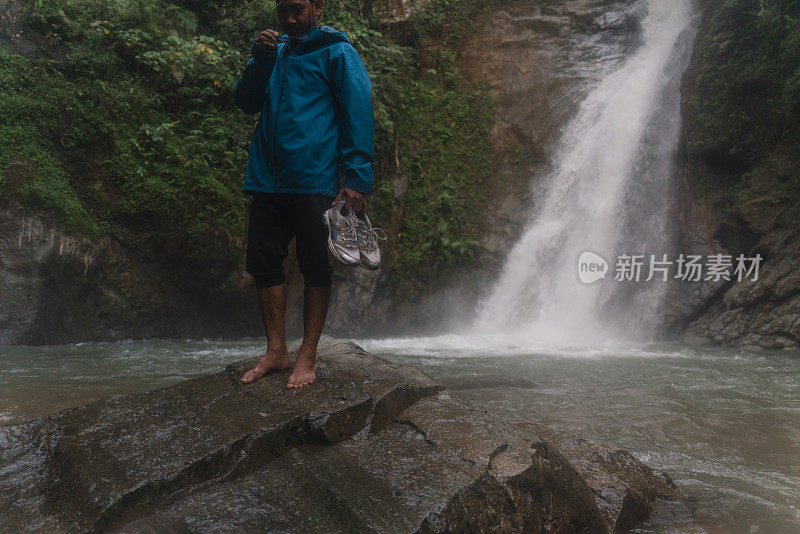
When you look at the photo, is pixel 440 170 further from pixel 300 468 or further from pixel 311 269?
pixel 300 468

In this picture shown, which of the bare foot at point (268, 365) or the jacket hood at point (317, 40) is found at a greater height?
the jacket hood at point (317, 40)

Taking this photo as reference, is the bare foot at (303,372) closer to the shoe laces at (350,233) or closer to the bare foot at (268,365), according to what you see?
the bare foot at (268,365)

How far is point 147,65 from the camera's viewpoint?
7.96 meters

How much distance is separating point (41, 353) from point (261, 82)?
480cm

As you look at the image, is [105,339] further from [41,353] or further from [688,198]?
[688,198]

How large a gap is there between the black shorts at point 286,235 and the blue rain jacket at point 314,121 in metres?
0.07

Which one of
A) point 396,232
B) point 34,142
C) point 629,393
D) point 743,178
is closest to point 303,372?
point 629,393

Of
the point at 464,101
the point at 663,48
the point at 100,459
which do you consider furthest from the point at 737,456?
the point at 663,48

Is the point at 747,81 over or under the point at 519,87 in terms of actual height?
under

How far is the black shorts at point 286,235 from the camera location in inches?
104

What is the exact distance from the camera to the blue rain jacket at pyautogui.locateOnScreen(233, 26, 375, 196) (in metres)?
2.63

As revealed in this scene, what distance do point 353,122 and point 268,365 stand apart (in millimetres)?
1364

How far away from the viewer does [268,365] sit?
278 centimetres

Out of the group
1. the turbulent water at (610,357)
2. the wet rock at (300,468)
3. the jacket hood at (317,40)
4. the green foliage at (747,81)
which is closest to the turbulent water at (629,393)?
the turbulent water at (610,357)
